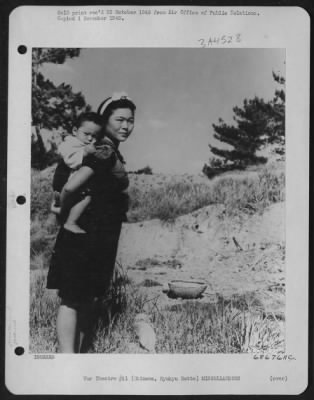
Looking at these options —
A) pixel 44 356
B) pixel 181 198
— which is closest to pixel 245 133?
pixel 181 198

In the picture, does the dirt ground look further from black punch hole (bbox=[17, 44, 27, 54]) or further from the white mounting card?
black punch hole (bbox=[17, 44, 27, 54])

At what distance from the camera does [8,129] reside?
2.35ft

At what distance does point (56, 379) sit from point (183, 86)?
54cm

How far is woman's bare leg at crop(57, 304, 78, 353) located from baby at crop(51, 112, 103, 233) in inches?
5.4

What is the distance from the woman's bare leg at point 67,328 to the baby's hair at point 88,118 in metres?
0.31

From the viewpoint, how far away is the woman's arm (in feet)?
2.31

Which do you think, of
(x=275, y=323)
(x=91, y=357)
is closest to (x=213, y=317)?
(x=275, y=323)

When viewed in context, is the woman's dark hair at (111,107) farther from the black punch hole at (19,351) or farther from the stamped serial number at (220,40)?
the black punch hole at (19,351)

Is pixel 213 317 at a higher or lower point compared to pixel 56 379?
higher

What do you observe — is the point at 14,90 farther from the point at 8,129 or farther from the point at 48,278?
the point at 48,278

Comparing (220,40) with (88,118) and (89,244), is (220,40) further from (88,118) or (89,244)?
(89,244)

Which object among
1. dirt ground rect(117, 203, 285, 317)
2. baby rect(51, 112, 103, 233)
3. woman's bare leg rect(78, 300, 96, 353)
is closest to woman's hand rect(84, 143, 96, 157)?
baby rect(51, 112, 103, 233)

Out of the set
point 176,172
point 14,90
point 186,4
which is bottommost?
point 176,172

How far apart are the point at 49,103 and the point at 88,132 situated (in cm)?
8
